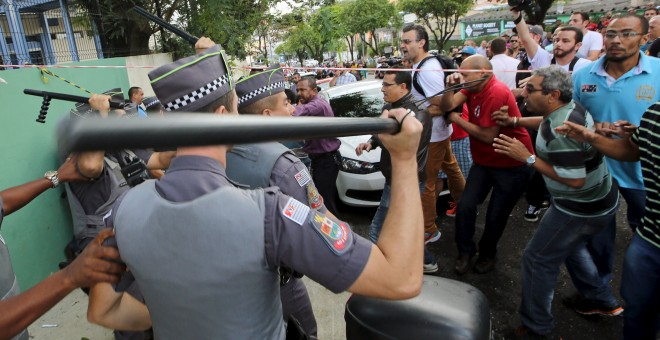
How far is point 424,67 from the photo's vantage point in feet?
13.0

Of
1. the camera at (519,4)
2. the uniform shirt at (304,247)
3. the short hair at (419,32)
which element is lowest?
the uniform shirt at (304,247)

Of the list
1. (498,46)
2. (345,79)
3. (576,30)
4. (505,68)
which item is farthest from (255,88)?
(345,79)

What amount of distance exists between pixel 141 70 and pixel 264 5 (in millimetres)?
2548

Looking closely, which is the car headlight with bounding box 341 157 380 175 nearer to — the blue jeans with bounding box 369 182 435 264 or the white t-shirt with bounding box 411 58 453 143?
the white t-shirt with bounding box 411 58 453 143

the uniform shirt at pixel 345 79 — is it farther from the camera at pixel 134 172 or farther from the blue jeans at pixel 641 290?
the blue jeans at pixel 641 290

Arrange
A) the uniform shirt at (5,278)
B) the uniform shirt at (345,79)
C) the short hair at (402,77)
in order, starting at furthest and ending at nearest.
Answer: the uniform shirt at (345,79)
the short hair at (402,77)
the uniform shirt at (5,278)

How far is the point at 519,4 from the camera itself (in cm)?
369

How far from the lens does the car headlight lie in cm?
466

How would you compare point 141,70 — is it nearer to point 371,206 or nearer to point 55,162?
point 55,162

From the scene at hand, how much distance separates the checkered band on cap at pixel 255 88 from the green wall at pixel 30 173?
181 cm

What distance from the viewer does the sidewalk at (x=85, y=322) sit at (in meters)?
3.09

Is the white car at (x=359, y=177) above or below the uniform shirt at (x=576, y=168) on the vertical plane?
below

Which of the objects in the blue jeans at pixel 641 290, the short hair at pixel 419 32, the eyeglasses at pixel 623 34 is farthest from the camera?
the short hair at pixel 419 32

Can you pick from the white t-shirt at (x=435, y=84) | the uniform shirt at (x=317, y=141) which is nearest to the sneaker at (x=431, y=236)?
the white t-shirt at (x=435, y=84)
